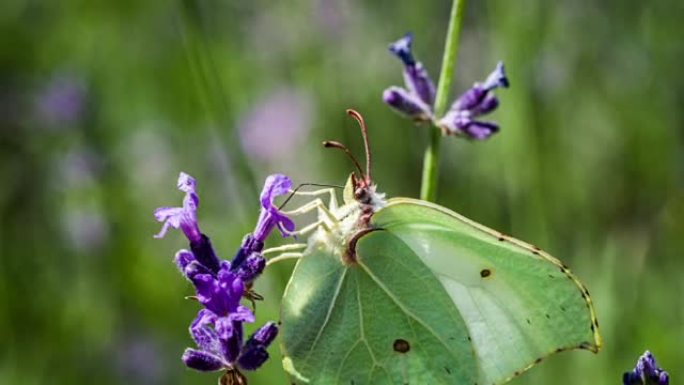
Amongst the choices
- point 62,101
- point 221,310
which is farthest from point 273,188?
point 62,101

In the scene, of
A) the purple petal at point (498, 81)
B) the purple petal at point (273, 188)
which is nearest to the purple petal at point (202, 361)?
the purple petal at point (273, 188)

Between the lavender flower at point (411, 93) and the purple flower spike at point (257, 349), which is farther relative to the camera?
the lavender flower at point (411, 93)

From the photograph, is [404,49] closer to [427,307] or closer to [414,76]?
[414,76]

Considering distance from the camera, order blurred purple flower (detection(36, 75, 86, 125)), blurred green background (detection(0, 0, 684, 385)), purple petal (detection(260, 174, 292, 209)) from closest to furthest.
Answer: purple petal (detection(260, 174, 292, 209)) < blurred green background (detection(0, 0, 684, 385)) < blurred purple flower (detection(36, 75, 86, 125))

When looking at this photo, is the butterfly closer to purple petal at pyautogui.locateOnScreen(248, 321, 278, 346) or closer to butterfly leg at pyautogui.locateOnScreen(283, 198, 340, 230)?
butterfly leg at pyautogui.locateOnScreen(283, 198, 340, 230)

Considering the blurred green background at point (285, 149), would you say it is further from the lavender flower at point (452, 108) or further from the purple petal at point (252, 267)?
the purple petal at point (252, 267)

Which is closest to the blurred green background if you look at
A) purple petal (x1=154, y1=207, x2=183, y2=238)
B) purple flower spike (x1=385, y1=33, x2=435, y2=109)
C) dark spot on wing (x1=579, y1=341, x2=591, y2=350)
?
purple flower spike (x1=385, y1=33, x2=435, y2=109)

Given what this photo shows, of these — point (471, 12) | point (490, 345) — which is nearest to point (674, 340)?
point (490, 345)
